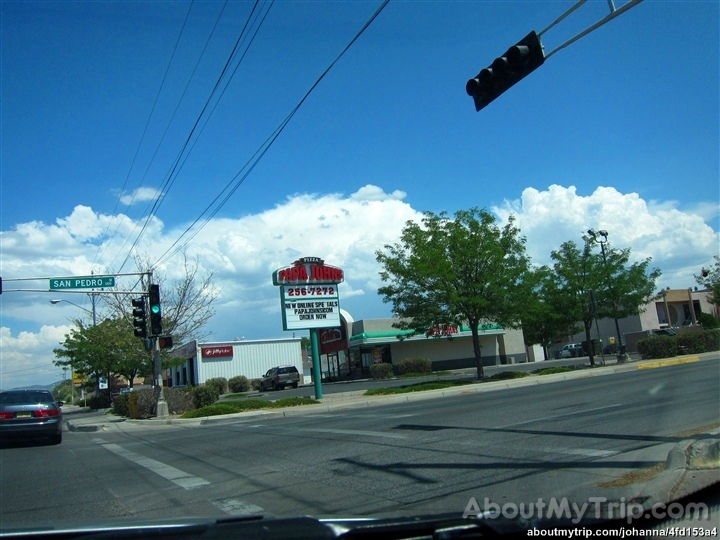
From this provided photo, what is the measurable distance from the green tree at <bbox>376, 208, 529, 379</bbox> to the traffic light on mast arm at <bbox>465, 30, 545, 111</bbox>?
60.1 ft

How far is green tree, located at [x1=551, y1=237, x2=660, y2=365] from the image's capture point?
34.3 metres

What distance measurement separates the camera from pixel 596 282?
34281 mm

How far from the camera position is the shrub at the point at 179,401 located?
26.8 m

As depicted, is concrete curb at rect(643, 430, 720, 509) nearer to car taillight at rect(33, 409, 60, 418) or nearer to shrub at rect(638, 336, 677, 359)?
car taillight at rect(33, 409, 60, 418)

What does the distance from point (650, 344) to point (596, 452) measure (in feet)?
93.3

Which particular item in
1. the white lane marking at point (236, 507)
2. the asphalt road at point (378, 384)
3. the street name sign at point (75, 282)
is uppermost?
the street name sign at point (75, 282)

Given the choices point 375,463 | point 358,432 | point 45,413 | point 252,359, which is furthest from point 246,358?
point 375,463

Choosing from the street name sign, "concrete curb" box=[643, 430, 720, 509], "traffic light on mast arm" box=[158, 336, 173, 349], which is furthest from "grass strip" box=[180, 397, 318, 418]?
"concrete curb" box=[643, 430, 720, 509]

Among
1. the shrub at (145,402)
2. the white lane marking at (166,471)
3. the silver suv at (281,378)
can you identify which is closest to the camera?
the white lane marking at (166,471)

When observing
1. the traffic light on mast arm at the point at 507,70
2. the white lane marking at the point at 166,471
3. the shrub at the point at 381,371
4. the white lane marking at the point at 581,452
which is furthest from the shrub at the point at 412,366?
the traffic light on mast arm at the point at 507,70

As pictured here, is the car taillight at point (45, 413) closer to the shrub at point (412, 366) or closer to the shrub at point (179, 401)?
the shrub at point (179, 401)

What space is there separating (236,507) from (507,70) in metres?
6.90

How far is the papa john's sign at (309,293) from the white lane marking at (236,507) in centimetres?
1928

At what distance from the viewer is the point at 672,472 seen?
6.16 metres
